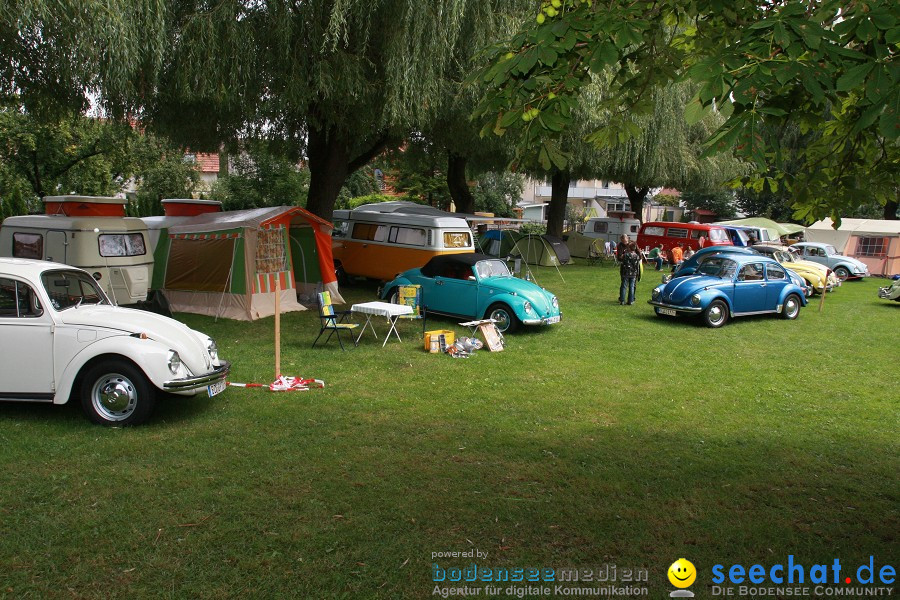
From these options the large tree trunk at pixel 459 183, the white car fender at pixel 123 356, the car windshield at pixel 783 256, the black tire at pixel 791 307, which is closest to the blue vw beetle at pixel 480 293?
the black tire at pixel 791 307

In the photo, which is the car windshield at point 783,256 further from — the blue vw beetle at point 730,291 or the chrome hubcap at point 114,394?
the chrome hubcap at point 114,394

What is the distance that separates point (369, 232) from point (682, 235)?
49.2 ft

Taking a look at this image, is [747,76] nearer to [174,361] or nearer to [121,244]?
[174,361]

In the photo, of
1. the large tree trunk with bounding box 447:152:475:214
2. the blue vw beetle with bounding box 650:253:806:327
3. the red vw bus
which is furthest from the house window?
A: the large tree trunk with bounding box 447:152:475:214

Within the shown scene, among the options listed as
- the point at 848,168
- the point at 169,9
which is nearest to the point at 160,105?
the point at 169,9

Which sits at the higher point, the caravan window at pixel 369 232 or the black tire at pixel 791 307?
the caravan window at pixel 369 232

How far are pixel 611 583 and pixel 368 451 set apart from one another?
2745mm

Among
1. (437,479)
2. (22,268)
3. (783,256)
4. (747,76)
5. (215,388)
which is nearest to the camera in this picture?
(747,76)

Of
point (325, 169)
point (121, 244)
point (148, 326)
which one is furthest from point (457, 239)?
point (148, 326)

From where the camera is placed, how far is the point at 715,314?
45.6 ft

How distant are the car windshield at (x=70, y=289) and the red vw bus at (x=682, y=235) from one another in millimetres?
23688

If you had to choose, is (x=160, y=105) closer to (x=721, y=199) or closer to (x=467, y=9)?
(x=467, y=9)

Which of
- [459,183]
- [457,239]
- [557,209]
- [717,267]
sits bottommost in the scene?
[717,267]

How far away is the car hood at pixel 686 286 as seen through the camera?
45.4 ft
